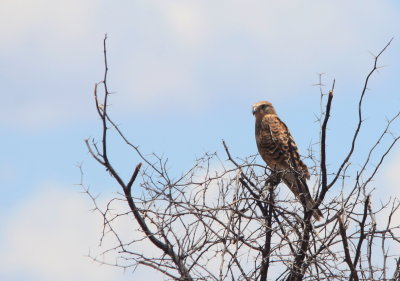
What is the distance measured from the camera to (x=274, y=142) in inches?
286

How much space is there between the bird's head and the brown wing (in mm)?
181

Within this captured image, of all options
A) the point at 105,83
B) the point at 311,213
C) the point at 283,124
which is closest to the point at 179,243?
the point at 311,213

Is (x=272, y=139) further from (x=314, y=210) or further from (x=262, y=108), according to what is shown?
(x=314, y=210)

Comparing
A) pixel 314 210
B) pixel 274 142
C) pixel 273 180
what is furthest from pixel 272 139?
pixel 314 210

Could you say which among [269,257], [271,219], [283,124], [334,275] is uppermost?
[283,124]

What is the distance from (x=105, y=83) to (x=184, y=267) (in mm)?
1404

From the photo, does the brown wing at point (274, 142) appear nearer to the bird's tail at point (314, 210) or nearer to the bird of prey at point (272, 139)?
the bird of prey at point (272, 139)

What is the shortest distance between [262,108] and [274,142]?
1006mm

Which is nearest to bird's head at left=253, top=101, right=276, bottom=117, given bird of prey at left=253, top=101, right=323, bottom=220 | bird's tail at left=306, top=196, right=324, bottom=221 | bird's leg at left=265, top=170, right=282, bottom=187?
bird of prey at left=253, top=101, right=323, bottom=220

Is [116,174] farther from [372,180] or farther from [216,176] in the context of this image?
[372,180]

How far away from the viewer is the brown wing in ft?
23.1

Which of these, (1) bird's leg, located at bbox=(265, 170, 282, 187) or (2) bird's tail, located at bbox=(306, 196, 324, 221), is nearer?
(2) bird's tail, located at bbox=(306, 196, 324, 221)

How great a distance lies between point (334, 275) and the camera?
13.8 feet

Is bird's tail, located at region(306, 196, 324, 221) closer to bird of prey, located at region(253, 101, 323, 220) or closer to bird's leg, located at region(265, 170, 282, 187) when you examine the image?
bird's leg, located at region(265, 170, 282, 187)
